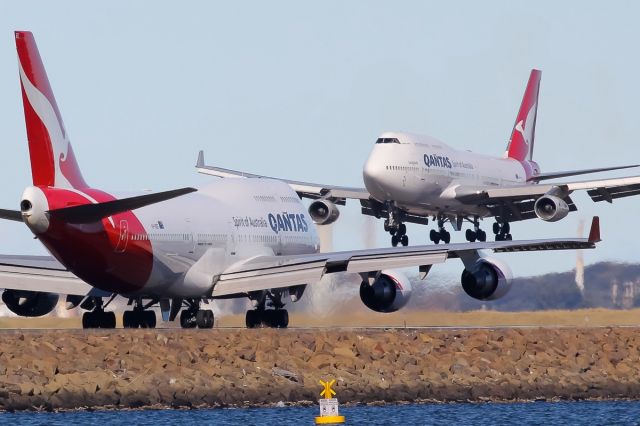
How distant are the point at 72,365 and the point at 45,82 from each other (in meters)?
7.32

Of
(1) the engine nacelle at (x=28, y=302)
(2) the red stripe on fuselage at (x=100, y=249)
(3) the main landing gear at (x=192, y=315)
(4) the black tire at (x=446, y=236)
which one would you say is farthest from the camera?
(4) the black tire at (x=446, y=236)

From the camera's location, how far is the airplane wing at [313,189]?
75.5 meters

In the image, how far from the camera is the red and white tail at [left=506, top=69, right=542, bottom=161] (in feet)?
286

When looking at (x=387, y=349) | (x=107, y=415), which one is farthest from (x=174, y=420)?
(x=387, y=349)

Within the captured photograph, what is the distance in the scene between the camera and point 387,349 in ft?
144

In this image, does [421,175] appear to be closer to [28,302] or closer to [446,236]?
[446,236]

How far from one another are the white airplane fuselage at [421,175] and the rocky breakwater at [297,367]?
24232mm

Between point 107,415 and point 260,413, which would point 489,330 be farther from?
point 107,415

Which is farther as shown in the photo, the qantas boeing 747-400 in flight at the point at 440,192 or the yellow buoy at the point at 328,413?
the qantas boeing 747-400 in flight at the point at 440,192

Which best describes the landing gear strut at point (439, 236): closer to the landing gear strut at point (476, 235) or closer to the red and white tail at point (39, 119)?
the landing gear strut at point (476, 235)

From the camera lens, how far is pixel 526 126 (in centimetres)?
8894

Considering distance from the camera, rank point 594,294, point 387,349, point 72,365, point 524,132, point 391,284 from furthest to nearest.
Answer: point 524,132 → point 594,294 → point 391,284 → point 387,349 → point 72,365

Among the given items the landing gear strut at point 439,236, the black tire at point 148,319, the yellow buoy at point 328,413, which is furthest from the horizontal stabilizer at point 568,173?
the yellow buoy at point 328,413

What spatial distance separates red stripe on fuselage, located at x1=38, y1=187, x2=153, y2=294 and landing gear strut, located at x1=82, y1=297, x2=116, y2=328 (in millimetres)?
2923
